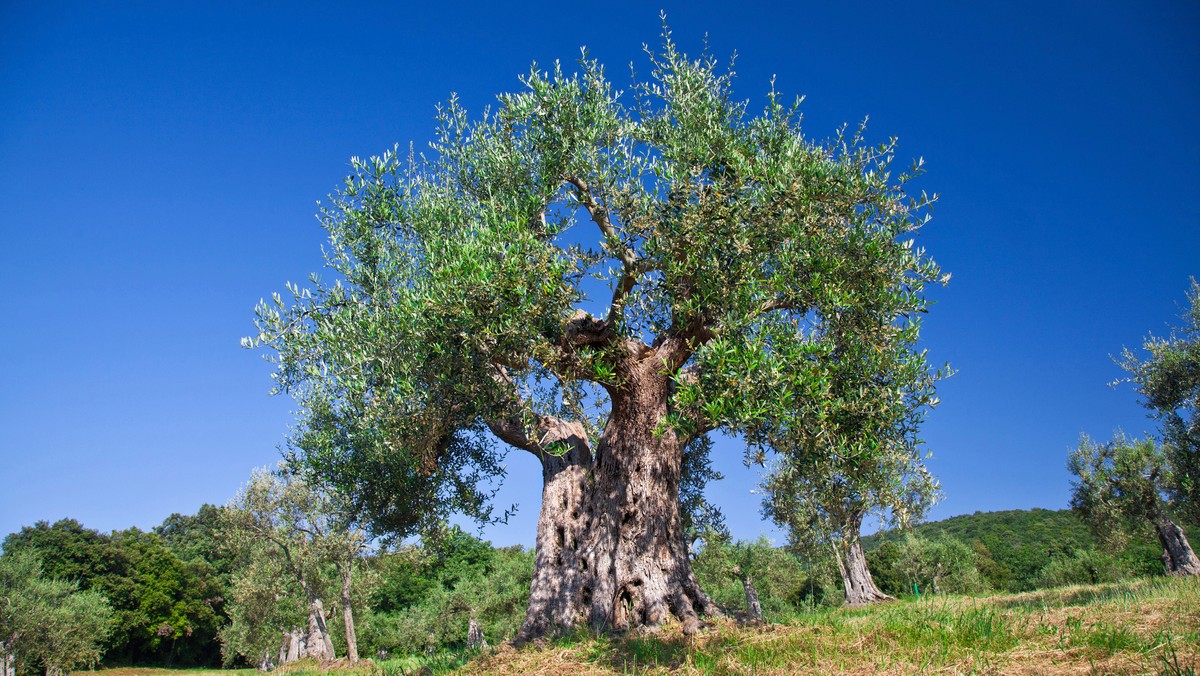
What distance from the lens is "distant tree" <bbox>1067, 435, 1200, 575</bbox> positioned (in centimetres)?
3434

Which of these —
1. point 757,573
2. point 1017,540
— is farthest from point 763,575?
point 1017,540

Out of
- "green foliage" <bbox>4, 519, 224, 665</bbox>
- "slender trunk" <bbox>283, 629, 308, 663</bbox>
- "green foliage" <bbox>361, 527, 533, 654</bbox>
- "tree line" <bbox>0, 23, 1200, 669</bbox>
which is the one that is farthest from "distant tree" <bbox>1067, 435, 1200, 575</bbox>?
"green foliage" <bbox>4, 519, 224, 665</bbox>

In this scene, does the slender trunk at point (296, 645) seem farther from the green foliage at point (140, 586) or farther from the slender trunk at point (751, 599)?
the slender trunk at point (751, 599)

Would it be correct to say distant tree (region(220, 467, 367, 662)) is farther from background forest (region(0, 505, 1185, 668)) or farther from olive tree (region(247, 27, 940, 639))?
olive tree (region(247, 27, 940, 639))

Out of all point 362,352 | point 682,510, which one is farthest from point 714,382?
point 682,510

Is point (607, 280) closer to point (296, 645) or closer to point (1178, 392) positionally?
point (1178, 392)

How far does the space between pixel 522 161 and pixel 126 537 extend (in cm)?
9397

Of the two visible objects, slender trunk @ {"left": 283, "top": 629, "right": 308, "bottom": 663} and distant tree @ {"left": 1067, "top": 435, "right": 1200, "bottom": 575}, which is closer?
distant tree @ {"left": 1067, "top": 435, "right": 1200, "bottom": 575}

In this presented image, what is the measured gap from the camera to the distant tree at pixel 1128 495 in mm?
34344

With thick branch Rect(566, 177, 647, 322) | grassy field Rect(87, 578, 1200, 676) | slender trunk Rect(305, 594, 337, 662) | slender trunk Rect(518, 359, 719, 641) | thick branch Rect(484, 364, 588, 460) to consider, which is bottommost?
slender trunk Rect(305, 594, 337, 662)

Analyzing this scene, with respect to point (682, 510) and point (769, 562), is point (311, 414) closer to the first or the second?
point (682, 510)

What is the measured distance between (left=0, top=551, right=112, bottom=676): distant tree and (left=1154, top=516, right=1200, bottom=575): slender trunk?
71812mm

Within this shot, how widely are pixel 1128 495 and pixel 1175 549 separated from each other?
365 cm

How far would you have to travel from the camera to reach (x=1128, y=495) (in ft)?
122
